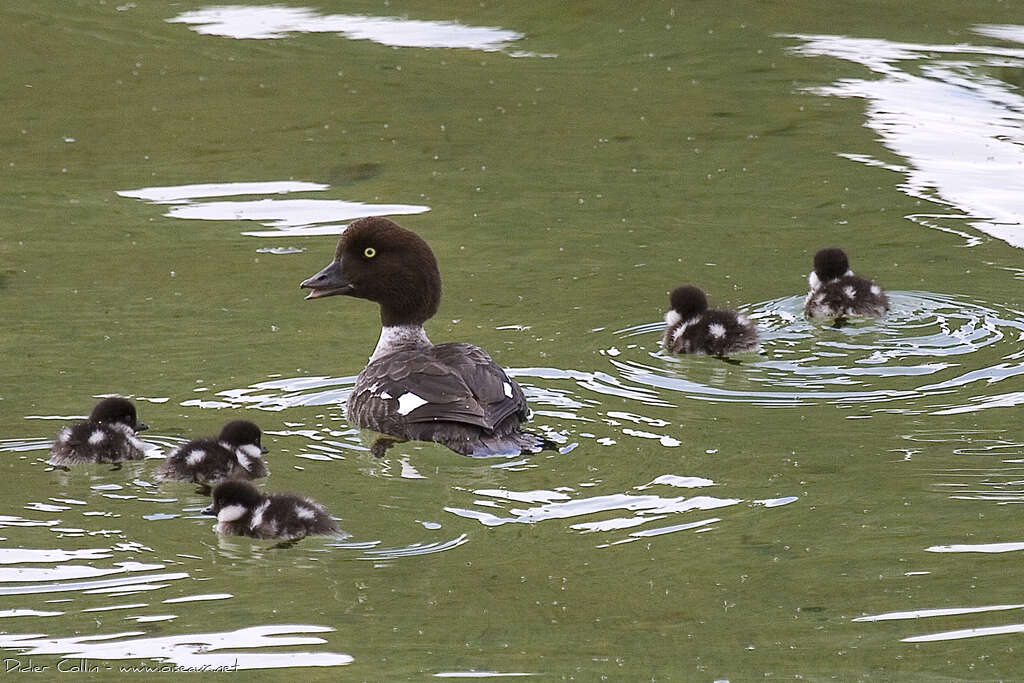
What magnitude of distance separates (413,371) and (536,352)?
3.58 feet

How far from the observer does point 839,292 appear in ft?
26.3

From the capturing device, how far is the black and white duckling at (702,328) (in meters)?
7.63

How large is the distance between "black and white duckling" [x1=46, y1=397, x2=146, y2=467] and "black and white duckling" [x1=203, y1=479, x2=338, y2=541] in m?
0.81

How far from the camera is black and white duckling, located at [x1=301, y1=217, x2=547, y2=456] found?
6.52 metres

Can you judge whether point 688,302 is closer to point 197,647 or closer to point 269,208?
point 269,208

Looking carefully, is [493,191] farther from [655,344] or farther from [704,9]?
[704,9]

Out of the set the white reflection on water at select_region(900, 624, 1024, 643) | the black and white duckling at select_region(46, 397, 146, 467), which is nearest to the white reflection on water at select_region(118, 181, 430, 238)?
the black and white duckling at select_region(46, 397, 146, 467)

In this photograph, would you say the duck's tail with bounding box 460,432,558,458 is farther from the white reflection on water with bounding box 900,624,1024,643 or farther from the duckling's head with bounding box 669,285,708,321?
the white reflection on water with bounding box 900,624,1024,643

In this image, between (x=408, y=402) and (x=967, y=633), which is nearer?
(x=967, y=633)

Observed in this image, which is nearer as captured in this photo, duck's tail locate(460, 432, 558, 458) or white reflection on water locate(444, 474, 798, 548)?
white reflection on water locate(444, 474, 798, 548)

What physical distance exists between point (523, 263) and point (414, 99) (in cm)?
346

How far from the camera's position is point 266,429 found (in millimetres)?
6715

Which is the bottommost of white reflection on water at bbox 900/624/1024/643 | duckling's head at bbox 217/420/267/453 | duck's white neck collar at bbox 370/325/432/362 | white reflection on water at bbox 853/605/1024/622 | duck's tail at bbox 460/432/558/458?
duck's tail at bbox 460/432/558/458

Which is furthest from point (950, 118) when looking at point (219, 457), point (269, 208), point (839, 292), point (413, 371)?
point (219, 457)
